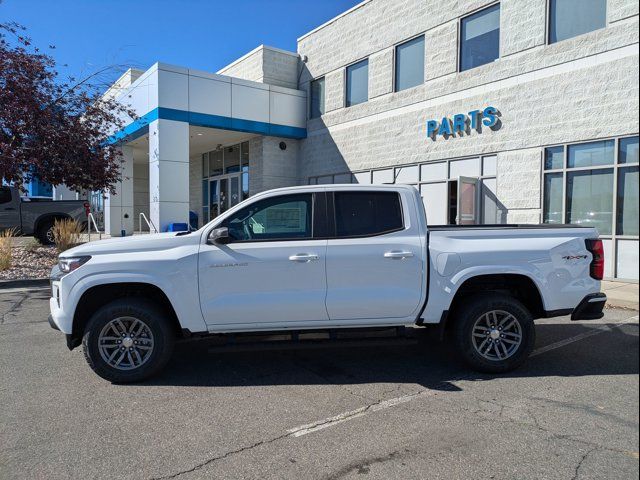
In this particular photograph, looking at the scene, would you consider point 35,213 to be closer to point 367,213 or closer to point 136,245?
point 136,245

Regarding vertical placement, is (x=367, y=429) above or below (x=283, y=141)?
below

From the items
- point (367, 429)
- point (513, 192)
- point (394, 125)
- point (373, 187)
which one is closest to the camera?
point (367, 429)

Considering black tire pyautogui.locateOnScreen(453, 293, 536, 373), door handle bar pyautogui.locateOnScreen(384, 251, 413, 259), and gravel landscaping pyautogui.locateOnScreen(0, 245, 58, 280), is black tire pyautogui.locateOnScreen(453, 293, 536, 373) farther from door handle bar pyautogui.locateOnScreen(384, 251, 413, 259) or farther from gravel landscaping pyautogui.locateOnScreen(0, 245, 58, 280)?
gravel landscaping pyautogui.locateOnScreen(0, 245, 58, 280)

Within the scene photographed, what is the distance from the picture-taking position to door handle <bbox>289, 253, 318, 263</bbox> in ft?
15.9

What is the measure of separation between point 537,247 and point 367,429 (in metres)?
2.60

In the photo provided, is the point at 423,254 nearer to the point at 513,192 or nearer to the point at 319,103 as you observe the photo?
the point at 513,192

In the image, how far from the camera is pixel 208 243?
489cm

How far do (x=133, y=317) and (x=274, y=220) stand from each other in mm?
1663

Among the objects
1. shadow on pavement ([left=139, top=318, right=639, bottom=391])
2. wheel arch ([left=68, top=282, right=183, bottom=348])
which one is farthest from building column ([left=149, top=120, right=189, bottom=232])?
wheel arch ([left=68, top=282, right=183, bottom=348])

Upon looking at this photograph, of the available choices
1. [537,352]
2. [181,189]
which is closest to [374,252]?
[537,352]

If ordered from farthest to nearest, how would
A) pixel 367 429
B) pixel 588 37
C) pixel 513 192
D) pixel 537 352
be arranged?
pixel 513 192 → pixel 588 37 → pixel 537 352 → pixel 367 429

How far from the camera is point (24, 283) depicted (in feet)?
36.6

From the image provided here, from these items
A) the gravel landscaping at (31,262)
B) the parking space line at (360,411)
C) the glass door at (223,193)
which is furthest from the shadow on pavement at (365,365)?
the glass door at (223,193)

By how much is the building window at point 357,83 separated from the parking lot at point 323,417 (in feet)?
44.3
